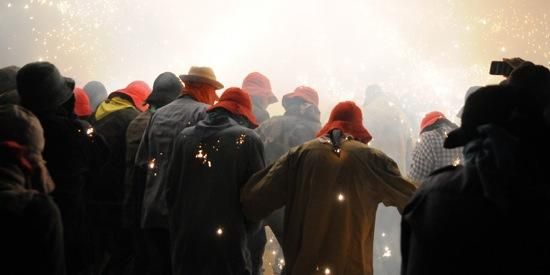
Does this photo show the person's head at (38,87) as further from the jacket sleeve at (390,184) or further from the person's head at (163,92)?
the jacket sleeve at (390,184)

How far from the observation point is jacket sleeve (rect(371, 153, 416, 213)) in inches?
118

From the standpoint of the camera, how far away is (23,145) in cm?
230

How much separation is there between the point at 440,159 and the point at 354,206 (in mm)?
1607

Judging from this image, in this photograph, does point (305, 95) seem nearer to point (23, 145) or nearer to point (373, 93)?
point (373, 93)

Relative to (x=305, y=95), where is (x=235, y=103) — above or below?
above

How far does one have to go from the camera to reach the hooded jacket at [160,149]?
3.53 m

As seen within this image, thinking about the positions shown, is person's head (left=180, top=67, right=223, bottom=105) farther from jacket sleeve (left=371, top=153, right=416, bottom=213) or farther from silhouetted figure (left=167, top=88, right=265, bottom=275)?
jacket sleeve (left=371, top=153, right=416, bottom=213)

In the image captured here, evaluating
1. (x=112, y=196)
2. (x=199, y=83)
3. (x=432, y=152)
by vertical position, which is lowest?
(x=112, y=196)

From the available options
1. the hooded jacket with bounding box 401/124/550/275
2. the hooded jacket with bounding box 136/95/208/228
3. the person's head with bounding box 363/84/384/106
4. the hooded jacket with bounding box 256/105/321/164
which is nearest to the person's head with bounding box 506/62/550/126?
the hooded jacket with bounding box 401/124/550/275

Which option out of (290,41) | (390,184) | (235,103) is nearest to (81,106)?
(235,103)

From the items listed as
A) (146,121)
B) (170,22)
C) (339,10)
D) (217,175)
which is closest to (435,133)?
(217,175)

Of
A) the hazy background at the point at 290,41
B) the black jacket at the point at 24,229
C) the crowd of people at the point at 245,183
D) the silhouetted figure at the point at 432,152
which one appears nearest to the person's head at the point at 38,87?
the crowd of people at the point at 245,183

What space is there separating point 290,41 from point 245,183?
11953mm

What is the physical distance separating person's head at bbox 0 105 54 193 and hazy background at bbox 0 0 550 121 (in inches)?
348
